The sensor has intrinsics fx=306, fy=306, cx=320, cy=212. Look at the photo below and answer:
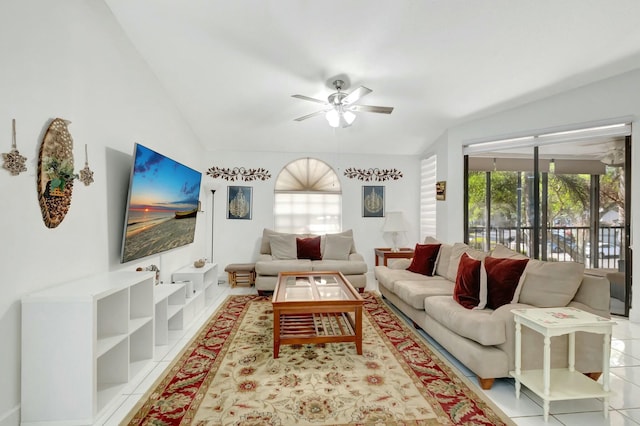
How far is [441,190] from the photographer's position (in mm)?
5113

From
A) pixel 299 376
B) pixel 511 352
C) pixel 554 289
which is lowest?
pixel 299 376

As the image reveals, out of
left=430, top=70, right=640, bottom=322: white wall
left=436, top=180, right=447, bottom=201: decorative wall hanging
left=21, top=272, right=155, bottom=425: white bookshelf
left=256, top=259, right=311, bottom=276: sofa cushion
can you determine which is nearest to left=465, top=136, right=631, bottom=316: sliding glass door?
left=430, top=70, right=640, bottom=322: white wall

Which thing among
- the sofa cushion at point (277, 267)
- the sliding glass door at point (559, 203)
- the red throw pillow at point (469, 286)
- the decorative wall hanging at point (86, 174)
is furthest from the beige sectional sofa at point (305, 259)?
the decorative wall hanging at point (86, 174)

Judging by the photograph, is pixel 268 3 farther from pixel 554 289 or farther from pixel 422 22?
pixel 554 289

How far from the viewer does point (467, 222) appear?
4910mm

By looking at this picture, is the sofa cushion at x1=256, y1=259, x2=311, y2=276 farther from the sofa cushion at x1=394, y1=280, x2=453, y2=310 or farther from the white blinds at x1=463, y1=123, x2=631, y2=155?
the white blinds at x1=463, y1=123, x2=631, y2=155

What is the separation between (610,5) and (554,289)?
240 cm

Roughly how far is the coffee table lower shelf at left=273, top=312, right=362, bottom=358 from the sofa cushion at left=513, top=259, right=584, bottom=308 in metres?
1.41

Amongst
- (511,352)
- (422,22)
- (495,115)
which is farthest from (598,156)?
(511,352)

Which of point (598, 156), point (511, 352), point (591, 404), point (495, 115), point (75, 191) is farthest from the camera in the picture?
point (495, 115)

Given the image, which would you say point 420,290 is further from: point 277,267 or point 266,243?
point 266,243

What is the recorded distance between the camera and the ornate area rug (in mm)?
1860

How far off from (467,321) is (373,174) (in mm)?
4133

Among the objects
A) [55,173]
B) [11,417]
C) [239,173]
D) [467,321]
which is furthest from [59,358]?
[239,173]
